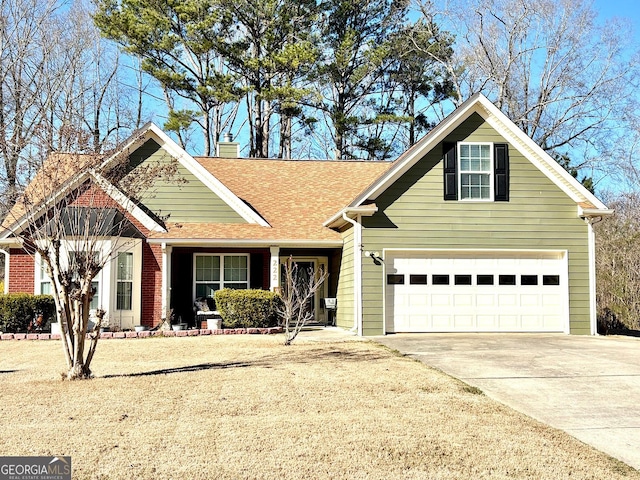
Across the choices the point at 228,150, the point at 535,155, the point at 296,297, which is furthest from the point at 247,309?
the point at 228,150

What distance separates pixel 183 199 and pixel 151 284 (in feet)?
9.53

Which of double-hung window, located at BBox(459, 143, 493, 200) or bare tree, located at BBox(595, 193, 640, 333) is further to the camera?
bare tree, located at BBox(595, 193, 640, 333)

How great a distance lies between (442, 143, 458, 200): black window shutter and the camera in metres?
17.7

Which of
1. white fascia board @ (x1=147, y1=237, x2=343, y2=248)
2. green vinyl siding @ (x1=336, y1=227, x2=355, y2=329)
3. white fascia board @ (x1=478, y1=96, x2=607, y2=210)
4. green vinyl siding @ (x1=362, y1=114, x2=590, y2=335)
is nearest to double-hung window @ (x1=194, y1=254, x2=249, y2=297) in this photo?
white fascia board @ (x1=147, y1=237, x2=343, y2=248)

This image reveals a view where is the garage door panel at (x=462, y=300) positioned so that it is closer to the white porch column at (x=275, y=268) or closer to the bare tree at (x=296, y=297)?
the bare tree at (x=296, y=297)

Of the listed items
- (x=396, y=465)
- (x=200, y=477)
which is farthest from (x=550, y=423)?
(x=200, y=477)

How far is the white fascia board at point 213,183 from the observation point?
794 inches

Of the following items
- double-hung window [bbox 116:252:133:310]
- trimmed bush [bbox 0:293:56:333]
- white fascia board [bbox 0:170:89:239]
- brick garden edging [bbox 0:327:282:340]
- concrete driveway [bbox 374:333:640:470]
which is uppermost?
white fascia board [bbox 0:170:89:239]

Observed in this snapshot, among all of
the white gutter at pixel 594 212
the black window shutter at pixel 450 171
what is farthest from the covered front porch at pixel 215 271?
the white gutter at pixel 594 212

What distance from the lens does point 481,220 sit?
17.8 meters

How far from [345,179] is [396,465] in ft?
60.3

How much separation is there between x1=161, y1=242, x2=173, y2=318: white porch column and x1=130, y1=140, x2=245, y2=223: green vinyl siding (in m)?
1.54

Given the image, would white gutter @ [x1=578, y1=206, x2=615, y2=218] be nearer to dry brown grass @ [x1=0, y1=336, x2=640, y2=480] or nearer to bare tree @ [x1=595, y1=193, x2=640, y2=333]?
bare tree @ [x1=595, y1=193, x2=640, y2=333]

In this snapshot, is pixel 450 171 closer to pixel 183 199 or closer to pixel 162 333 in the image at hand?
pixel 183 199
